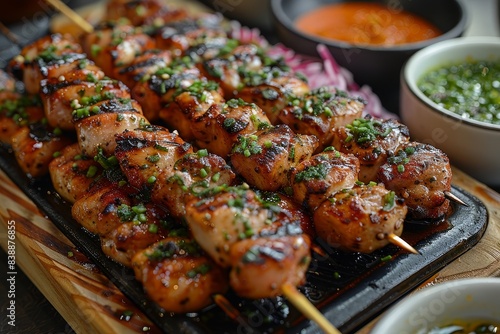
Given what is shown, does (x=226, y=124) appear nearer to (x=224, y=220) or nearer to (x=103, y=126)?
(x=103, y=126)

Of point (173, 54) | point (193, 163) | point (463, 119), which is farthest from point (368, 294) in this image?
point (173, 54)

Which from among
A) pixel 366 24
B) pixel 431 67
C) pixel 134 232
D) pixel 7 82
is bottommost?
pixel 7 82

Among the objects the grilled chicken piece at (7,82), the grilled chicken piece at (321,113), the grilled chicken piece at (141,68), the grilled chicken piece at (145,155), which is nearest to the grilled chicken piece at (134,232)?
the grilled chicken piece at (145,155)

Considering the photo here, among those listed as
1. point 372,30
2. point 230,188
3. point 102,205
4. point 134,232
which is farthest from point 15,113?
point 372,30

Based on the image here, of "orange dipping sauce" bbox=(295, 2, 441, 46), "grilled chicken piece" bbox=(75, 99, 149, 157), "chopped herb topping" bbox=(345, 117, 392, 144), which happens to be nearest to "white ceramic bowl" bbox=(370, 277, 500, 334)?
"chopped herb topping" bbox=(345, 117, 392, 144)

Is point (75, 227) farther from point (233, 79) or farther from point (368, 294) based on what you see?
point (368, 294)

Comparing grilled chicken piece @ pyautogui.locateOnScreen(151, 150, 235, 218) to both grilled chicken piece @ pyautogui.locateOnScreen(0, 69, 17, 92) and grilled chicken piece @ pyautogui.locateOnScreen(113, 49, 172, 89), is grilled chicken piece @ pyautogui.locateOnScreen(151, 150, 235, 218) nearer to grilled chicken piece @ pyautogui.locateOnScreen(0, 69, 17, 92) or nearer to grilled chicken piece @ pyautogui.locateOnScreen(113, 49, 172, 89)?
grilled chicken piece @ pyautogui.locateOnScreen(113, 49, 172, 89)
